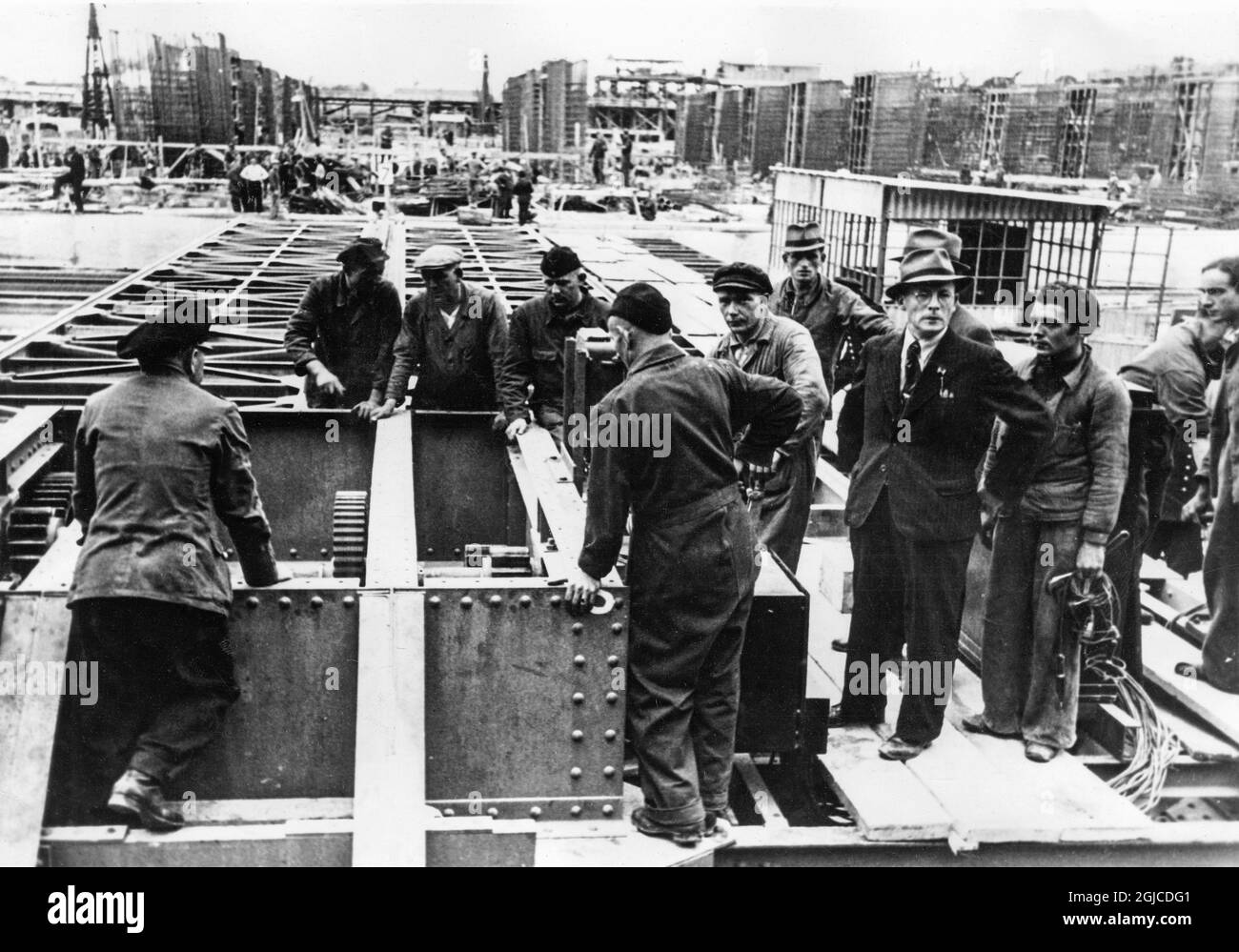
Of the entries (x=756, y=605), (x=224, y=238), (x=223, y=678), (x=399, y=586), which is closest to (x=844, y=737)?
(x=756, y=605)

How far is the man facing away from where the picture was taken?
15.1ft

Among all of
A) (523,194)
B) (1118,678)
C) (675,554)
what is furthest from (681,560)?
(523,194)

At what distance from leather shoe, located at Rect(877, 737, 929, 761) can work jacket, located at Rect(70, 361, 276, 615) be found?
2.39m

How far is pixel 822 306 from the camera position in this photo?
646 cm

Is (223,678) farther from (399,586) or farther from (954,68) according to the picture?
(954,68)

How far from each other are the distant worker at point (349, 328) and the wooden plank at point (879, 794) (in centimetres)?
312

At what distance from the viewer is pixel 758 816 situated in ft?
14.9

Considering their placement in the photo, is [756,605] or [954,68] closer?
[756,605]

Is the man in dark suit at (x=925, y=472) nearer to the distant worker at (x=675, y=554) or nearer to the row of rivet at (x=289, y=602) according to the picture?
the distant worker at (x=675, y=554)

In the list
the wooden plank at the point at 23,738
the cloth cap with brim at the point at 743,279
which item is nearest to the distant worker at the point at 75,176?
the cloth cap with brim at the point at 743,279

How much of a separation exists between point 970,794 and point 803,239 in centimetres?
310

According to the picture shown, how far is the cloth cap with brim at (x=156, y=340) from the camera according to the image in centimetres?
369
